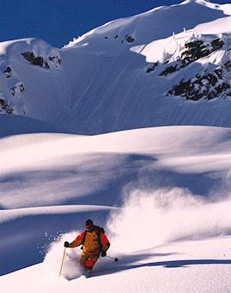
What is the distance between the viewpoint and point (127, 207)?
734 inches

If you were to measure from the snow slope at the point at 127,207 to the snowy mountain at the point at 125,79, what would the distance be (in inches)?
2102

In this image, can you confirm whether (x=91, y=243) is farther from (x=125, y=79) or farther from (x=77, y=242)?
(x=125, y=79)

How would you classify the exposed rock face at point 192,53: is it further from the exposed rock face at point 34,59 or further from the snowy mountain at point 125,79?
the exposed rock face at point 34,59

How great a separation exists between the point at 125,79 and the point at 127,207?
265ft

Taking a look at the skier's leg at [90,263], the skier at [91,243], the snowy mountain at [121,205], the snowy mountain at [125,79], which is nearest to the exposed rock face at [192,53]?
the snowy mountain at [125,79]

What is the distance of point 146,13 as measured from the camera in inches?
5079

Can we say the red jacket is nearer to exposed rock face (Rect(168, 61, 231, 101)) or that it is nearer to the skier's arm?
the skier's arm

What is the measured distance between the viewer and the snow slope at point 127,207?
7.56 metres

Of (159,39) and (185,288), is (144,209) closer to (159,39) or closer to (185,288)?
(185,288)

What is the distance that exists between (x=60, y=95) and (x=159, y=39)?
30.3m

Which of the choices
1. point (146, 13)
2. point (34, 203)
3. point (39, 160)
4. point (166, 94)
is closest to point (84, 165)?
point (39, 160)

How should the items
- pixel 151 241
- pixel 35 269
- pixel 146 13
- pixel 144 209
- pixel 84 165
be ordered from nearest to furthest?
pixel 35 269 → pixel 151 241 → pixel 144 209 → pixel 84 165 → pixel 146 13

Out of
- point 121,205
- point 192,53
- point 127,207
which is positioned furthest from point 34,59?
point 127,207

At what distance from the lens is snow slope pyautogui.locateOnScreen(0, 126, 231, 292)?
756cm
